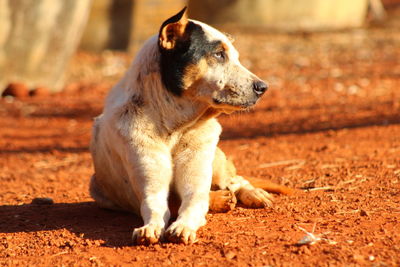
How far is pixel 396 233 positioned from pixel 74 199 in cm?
288

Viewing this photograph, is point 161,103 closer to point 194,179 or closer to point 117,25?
point 194,179

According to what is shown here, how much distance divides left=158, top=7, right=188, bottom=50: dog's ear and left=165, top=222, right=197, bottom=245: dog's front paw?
3.96 feet

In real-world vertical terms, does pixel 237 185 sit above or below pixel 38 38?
below

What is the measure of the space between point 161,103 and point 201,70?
1.13 feet

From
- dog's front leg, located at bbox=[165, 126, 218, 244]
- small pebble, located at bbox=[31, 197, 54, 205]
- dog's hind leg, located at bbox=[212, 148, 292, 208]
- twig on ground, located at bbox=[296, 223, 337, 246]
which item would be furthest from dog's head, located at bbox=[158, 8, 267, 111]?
small pebble, located at bbox=[31, 197, 54, 205]

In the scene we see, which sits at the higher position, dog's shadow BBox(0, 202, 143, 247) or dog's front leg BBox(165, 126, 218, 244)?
dog's front leg BBox(165, 126, 218, 244)

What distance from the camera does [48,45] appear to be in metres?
11.9

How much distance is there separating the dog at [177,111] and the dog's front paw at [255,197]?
0.62 ft

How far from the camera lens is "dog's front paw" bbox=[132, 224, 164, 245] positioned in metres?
4.49

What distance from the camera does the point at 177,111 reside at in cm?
509

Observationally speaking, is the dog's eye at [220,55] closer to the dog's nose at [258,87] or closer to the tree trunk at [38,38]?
the dog's nose at [258,87]

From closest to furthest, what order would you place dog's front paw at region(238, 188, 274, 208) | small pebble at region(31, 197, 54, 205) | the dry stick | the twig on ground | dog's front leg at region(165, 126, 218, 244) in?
the twig on ground < dog's front leg at region(165, 126, 218, 244) < dog's front paw at region(238, 188, 274, 208) < small pebble at region(31, 197, 54, 205) < the dry stick

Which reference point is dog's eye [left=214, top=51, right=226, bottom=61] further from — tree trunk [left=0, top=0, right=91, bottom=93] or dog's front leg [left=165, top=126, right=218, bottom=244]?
tree trunk [left=0, top=0, right=91, bottom=93]

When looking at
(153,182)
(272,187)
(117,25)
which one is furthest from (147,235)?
(117,25)
